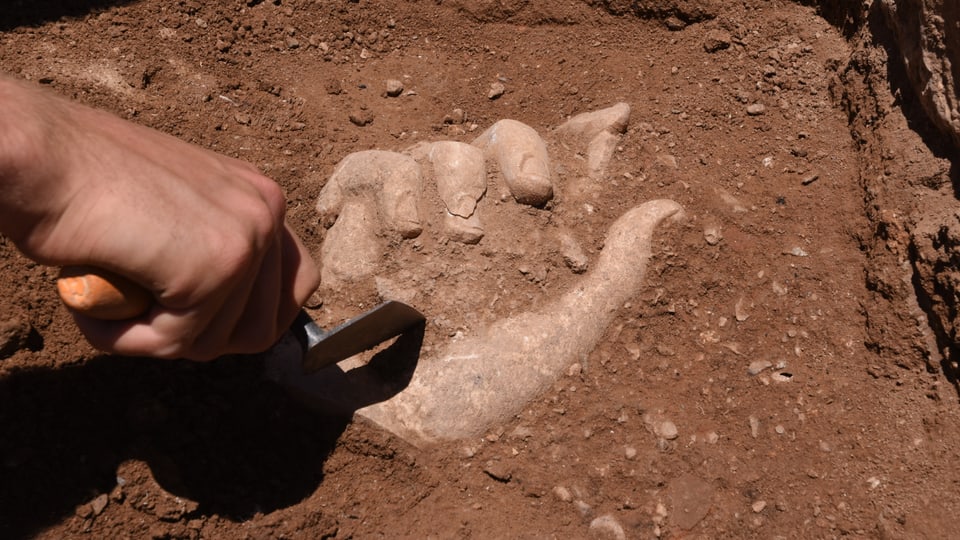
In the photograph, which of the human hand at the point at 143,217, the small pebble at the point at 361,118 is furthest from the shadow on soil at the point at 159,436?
the small pebble at the point at 361,118

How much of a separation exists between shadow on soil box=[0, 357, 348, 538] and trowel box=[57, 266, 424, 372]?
272mm

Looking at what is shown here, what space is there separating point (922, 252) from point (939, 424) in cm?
51

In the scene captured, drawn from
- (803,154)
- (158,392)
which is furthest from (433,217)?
(803,154)

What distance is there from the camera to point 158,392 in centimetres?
238

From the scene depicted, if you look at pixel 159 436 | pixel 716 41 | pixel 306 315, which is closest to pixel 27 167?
pixel 306 315

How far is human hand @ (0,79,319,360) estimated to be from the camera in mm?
1501

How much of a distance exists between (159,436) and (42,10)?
200cm

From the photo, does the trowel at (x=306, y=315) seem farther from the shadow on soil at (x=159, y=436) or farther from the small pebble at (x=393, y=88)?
the small pebble at (x=393, y=88)

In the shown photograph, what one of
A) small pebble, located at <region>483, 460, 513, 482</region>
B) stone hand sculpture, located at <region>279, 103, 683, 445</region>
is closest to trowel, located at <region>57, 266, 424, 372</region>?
stone hand sculpture, located at <region>279, 103, 683, 445</region>

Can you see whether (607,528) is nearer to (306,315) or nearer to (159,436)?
(306,315)

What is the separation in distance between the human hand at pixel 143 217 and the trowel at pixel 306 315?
4 cm

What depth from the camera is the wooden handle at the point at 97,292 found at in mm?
1566

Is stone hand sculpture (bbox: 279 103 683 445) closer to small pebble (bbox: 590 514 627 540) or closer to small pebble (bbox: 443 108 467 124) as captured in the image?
small pebble (bbox: 590 514 627 540)

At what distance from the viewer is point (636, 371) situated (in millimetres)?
2500
